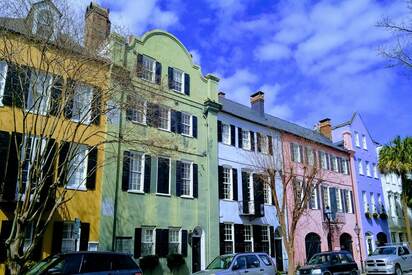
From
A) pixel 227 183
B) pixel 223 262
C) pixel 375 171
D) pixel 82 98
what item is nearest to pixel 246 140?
pixel 227 183

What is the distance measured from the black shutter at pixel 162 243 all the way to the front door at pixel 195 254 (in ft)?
6.57

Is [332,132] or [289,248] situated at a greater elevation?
[332,132]

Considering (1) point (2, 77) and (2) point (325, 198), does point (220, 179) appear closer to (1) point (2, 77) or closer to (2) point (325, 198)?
(2) point (325, 198)

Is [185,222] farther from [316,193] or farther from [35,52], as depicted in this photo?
[316,193]

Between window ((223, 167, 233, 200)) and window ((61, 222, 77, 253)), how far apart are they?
10.3 m

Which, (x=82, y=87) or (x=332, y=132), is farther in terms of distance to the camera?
(x=332, y=132)

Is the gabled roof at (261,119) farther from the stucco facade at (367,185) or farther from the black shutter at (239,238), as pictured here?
the black shutter at (239,238)

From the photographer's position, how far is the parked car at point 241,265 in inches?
599

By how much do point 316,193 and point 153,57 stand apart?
17.8 meters

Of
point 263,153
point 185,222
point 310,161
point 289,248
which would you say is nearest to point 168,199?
point 185,222

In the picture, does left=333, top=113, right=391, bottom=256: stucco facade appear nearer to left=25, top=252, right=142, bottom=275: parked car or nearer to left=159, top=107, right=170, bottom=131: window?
left=159, top=107, right=170, bottom=131: window

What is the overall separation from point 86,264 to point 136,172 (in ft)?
29.9

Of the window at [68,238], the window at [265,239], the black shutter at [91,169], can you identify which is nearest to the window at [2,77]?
the black shutter at [91,169]

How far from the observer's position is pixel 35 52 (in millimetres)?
16734
